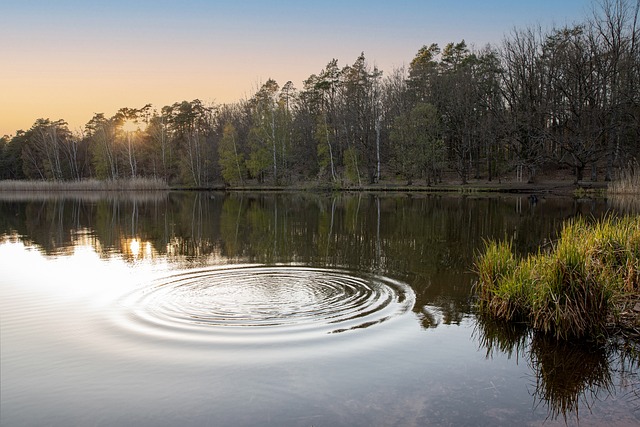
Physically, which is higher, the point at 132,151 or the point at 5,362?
the point at 132,151

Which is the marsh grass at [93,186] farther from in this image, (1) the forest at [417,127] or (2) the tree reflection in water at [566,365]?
(2) the tree reflection in water at [566,365]

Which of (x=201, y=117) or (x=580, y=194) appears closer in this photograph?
(x=580, y=194)

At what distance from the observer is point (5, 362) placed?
7.23m

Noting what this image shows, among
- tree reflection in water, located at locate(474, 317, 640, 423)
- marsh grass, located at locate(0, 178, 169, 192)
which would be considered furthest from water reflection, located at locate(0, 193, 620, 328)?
marsh grass, located at locate(0, 178, 169, 192)

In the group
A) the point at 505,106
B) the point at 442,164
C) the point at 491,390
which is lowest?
the point at 491,390

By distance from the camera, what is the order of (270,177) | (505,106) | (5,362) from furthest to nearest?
(270,177) < (505,106) < (5,362)

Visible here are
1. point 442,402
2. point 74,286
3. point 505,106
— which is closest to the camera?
point 442,402

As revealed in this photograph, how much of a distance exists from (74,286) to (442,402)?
9.66 meters

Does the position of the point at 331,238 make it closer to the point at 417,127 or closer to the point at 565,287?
the point at 565,287

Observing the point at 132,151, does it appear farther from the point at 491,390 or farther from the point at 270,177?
the point at 491,390

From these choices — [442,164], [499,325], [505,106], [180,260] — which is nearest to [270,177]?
[442,164]

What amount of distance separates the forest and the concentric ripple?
41.5 metres

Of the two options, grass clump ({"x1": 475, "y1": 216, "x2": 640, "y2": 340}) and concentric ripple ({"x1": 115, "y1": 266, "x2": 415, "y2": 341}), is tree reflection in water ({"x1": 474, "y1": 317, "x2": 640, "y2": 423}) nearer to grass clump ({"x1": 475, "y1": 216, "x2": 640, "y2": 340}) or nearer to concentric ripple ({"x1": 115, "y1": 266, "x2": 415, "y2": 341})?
grass clump ({"x1": 475, "y1": 216, "x2": 640, "y2": 340})

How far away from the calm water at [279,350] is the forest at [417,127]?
41857 millimetres
